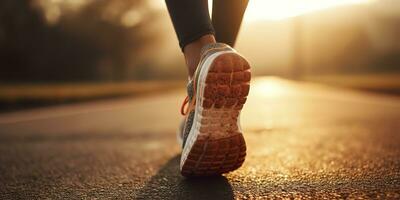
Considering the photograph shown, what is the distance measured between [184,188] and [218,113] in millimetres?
256

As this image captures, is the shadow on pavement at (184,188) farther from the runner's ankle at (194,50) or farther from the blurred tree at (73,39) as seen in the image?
the blurred tree at (73,39)

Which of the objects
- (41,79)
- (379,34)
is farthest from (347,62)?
(41,79)

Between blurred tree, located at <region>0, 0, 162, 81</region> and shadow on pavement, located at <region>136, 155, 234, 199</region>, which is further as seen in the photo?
blurred tree, located at <region>0, 0, 162, 81</region>

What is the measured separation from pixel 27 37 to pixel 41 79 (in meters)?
3.86

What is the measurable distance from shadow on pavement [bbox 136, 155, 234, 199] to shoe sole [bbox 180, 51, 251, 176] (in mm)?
64

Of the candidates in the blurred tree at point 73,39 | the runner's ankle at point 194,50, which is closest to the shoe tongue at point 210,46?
the runner's ankle at point 194,50

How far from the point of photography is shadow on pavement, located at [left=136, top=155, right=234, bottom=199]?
1.31 meters

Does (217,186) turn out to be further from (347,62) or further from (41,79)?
(347,62)

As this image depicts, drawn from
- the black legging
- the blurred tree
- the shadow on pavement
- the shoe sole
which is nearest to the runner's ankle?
the black legging

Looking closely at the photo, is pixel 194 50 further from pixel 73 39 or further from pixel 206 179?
pixel 73 39

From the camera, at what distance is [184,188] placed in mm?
1409

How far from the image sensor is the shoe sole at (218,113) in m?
1.33

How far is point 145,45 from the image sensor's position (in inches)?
1318

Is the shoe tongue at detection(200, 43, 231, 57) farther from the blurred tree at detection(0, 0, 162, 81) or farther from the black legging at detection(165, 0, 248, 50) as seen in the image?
the blurred tree at detection(0, 0, 162, 81)
